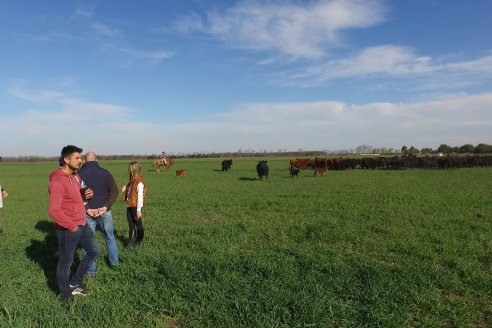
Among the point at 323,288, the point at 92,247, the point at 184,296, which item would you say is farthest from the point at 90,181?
the point at 323,288

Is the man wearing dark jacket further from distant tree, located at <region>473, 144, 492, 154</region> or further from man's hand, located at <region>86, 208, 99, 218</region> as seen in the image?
distant tree, located at <region>473, 144, 492, 154</region>

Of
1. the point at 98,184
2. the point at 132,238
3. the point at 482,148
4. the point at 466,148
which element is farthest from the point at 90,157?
the point at 466,148

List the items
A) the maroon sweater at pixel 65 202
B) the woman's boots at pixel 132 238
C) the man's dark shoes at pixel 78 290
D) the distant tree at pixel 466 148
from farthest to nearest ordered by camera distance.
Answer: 1. the distant tree at pixel 466 148
2. the woman's boots at pixel 132 238
3. the man's dark shoes at pixel 78 290
4. the maroon sweater at pixel 65 202

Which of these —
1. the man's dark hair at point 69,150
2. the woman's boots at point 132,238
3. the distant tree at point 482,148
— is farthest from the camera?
the distant tree at point 482,148

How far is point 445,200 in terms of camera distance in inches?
529

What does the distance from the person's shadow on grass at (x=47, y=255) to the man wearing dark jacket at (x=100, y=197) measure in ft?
2.91

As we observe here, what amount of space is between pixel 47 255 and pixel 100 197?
2110 mm

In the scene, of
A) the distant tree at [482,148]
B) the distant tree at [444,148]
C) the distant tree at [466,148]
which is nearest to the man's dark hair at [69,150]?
the distant tree at [482,148]

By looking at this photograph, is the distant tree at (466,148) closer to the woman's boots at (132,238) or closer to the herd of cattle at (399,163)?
the herd of cattle at (399,163)

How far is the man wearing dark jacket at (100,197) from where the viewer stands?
242 inches

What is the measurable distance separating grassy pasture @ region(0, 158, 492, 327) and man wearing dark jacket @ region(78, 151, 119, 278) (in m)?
0.47

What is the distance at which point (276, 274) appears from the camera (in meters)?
5.75

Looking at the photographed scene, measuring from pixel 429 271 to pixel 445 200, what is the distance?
8647 mm

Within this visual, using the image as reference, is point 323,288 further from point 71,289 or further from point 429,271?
point 71,289
